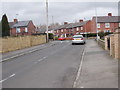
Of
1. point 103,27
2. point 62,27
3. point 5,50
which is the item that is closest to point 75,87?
point 5,50

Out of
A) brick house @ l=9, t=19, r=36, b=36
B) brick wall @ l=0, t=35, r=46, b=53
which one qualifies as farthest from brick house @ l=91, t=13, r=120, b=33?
brick wall @ l=0, t=35, r=46, b=53

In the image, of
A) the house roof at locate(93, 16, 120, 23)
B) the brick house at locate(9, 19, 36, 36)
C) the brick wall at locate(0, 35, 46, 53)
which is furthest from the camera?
the house roof at locate(93, 16, 120, 23)

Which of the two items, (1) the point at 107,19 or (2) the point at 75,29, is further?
(2) the point at 75,29

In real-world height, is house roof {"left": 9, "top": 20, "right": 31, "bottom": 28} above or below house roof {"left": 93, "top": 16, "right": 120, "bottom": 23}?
below

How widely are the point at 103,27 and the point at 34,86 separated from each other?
227ft

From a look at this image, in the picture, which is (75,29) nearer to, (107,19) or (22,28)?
(107,19)

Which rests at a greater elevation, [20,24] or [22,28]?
[20,24]

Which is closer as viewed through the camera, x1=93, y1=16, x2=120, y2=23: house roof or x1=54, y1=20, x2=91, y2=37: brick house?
x1=93, y1=16, x2=120, y2=23: house roof

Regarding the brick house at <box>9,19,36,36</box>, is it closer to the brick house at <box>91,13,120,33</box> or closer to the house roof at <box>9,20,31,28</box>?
the house roof at <box>9,20,31,28</box>

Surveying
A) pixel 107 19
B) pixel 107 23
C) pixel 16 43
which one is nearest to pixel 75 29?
pixel 107 23

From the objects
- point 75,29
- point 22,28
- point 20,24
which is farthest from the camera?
A: point 75,29

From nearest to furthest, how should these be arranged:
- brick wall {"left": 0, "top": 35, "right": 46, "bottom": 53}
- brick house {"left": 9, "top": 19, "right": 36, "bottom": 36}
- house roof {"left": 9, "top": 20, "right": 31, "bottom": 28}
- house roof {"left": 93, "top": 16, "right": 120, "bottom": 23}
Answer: brick wall {"left": 0, "top": 35, "right": 46, "bottom": 53}, brick house {"left": 9, "top": 19, "right": 36, "bottom": 36}, house roof {"left": 9, "top": 20, "right": 31, "bottom": 28}, house roof {"left": 93, "top": 16, "right": 120, "bottom": 23}

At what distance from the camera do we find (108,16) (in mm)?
75125

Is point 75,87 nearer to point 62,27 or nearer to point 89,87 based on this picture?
point 89,87
